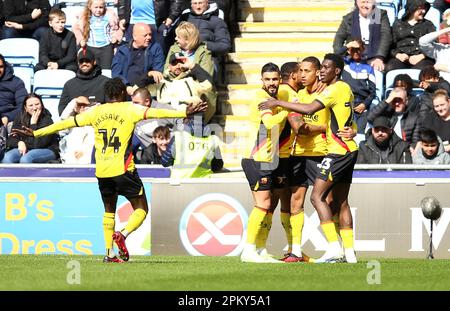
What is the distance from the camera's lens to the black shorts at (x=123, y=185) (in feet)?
47.4

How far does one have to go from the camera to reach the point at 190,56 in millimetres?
19953

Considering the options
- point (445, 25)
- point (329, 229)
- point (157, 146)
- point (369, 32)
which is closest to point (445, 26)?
point (445, 25)

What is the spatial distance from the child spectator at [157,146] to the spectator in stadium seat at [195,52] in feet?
4.30

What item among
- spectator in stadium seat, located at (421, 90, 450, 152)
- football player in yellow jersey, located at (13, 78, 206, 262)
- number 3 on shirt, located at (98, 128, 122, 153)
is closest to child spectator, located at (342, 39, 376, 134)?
spectator in stadium seat, located at (421, 90, 450, 152)

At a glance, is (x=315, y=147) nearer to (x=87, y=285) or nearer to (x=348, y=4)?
(x=87, y=285)

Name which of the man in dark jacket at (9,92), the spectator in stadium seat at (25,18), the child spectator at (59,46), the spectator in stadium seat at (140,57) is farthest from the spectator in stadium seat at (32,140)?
the spectator in stadium seat at (25,18)

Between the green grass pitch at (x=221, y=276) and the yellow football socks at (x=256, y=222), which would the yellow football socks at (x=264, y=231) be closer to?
the yellow football socks at (x=256, y=222)

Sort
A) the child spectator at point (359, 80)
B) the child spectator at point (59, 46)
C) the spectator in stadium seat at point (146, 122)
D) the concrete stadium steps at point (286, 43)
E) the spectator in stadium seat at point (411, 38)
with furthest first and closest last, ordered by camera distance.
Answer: the concrete stadium steps at point (286, 43) < the child spectator at point (59, 46) < the spectator in stadium seat at point (411, 38) < the child spectator at point (359, 80) < the spectator in stadium seat at point (146, 122)

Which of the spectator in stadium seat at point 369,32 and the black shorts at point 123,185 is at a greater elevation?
the spectator in stadium seat at point 369,32

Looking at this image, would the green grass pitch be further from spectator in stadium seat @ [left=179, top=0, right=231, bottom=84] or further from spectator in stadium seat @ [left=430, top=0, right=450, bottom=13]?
spectator in stadium seat @ [left=430, top=0, right=450, bottom=13]

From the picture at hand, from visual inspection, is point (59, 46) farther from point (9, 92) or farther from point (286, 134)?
point (286, 134)

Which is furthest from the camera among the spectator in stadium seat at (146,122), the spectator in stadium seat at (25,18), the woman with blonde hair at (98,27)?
the spectator in stadium seat at (25,18)

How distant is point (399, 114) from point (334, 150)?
513cm
